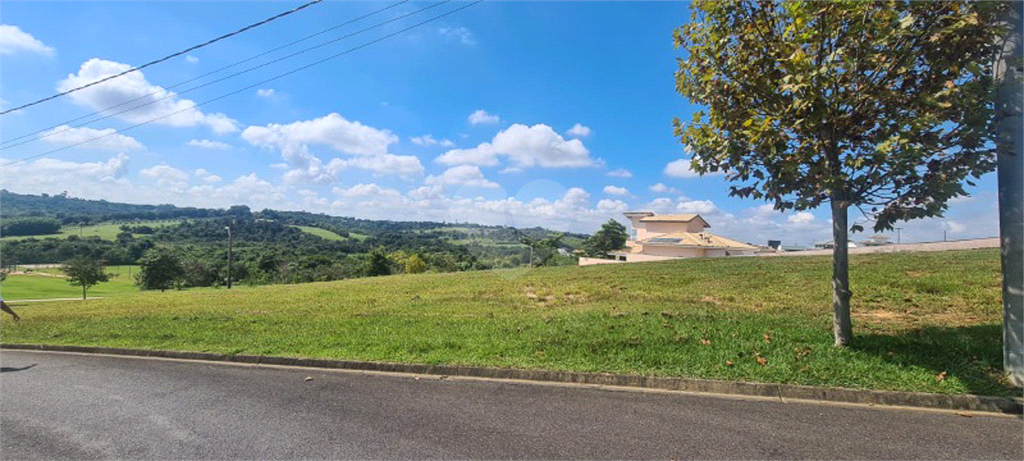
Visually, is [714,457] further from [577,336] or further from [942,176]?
[942,176]

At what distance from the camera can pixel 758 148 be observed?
17.4 ft

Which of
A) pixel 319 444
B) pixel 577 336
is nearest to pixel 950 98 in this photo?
pixel 577 336

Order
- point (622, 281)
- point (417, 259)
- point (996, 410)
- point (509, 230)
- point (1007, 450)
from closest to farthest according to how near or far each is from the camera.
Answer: point (1007, 450) < point (996, 410) < point (622, 281) < point (509, 230) < point (417, 259)

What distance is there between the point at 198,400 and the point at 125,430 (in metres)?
0.80

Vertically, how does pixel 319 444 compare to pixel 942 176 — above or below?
below

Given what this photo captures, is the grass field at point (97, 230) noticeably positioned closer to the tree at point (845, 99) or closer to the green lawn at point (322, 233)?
the green lawn at point (322, 233)

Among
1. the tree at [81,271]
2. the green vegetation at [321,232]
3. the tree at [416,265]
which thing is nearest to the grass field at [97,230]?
the green vegetation at [321,232]

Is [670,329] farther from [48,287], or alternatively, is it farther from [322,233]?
[322,233]

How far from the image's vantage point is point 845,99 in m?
4.90

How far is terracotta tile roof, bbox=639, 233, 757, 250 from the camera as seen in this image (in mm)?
42156

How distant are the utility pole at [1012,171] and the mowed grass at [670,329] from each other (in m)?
0.43

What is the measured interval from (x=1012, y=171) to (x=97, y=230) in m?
90.2

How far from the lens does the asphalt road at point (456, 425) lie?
140 inches

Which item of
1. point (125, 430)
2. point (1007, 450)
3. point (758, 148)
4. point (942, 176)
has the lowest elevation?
point (125, 430)
